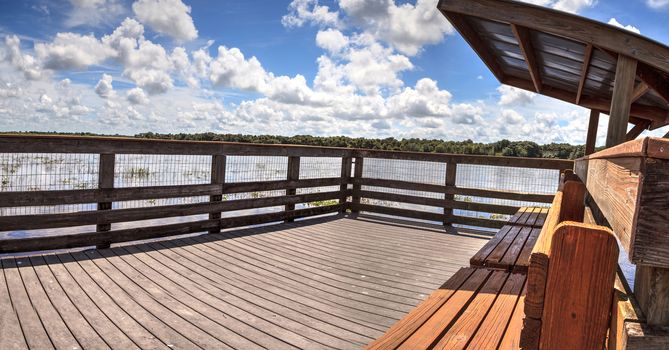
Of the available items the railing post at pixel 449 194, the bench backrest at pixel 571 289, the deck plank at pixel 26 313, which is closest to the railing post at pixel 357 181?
the railing post at pixel 449 194

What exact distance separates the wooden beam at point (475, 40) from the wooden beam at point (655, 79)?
64.6 inches

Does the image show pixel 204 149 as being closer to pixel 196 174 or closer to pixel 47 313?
pixel 196 174

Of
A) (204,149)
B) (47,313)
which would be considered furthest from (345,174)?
(47,313)

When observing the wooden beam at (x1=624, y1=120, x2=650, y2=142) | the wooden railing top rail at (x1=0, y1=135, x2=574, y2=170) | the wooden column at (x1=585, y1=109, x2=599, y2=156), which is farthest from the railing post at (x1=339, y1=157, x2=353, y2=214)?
the wooden beam at (x1=624, y1=120, x2=650, y2=142)

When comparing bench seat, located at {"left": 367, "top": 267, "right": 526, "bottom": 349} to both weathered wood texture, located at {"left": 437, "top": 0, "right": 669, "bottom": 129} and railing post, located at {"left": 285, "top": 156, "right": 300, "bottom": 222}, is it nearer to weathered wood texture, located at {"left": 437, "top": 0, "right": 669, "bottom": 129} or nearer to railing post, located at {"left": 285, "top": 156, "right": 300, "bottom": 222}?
weathered wood texture, located at {"left": 437, "top": 0, "right": 669, "bottom": 129}

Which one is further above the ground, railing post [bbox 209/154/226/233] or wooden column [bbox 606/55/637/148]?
wooden column [bbox 606/55/637/148]

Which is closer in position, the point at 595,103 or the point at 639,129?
the point at 595,103

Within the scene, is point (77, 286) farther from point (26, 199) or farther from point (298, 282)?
point (298, 282)

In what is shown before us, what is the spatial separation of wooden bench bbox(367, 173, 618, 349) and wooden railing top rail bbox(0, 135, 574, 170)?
3692 millimetres

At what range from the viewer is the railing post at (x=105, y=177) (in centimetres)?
468

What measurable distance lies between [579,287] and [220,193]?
530cm

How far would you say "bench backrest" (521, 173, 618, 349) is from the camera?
865mm

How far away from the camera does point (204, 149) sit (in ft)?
18.0

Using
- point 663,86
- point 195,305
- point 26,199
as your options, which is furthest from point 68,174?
point 663,86
